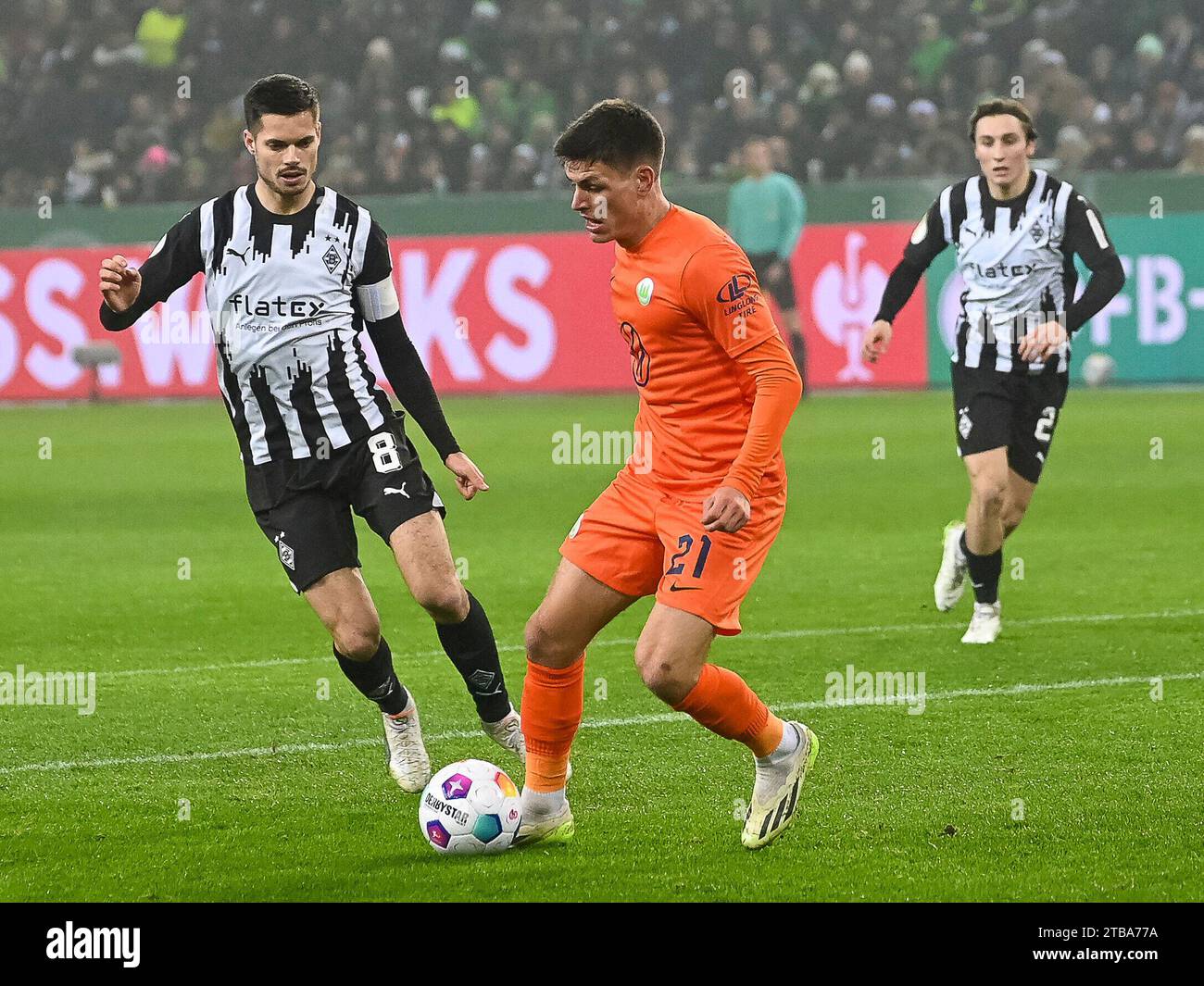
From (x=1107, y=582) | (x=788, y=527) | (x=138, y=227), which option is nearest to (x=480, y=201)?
(x=138, y=227)

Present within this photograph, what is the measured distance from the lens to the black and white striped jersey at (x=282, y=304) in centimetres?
517

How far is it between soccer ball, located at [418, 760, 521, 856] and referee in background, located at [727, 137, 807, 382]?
1314 cm

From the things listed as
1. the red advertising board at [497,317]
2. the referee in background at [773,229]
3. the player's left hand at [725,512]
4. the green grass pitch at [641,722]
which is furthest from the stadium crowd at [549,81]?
the player's left hand at [725,512]

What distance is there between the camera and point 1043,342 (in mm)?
6934

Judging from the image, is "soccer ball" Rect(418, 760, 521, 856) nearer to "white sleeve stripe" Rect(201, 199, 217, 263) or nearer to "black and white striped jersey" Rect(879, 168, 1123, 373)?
"white sleeve stripe" Rect(201, 199, 217, 263)

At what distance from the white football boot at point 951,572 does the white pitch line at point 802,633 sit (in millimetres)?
158

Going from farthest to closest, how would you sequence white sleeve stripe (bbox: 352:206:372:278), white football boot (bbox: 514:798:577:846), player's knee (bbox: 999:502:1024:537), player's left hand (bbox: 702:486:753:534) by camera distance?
player's knee (bbox: 999:502:1024:537) → white sleeve stripe (bbox: 352:206:372:278) → white football boot (bbox: 514:798:577:846) → player's left hand (bbox: 702:486:753:534)

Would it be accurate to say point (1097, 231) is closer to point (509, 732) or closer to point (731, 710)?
point (509, 732)

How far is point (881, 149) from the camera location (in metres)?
20.6

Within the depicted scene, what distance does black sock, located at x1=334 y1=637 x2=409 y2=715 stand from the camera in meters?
5.22

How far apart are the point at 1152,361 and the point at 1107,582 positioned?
31.6 feet

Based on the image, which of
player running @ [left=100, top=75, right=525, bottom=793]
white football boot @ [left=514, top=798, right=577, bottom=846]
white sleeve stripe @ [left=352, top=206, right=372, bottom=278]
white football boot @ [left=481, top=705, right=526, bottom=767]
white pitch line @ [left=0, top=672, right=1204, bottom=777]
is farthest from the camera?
white pitch line @ [left=0, top=672, right=1204, bottom=777]

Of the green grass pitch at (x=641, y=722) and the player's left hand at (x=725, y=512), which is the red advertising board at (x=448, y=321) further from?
the player's left hand at (x=725, y=512)

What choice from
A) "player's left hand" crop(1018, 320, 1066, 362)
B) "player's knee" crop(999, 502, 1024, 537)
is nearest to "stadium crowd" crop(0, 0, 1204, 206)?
"player's knee" crop(999, 502, 1024, 537)
